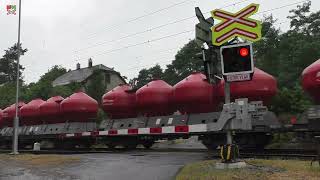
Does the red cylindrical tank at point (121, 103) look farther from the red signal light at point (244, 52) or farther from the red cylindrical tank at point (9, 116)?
the red cylindrical tank at point (9, 116)

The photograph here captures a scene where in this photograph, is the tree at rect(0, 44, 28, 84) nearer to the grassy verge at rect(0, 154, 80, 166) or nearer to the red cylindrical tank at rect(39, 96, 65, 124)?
the red cylindrical tank at rect(39, 96, 65, 124)

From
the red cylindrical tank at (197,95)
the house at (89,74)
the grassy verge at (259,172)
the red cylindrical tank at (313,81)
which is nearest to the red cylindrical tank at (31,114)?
the red cylindrical tank at (197,95)

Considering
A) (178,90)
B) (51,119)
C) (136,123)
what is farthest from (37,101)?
(178,90)

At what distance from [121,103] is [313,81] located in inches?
400

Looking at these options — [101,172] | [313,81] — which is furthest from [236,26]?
[101,172]

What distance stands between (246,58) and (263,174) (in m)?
2.61

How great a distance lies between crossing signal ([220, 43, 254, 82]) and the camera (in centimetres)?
1003

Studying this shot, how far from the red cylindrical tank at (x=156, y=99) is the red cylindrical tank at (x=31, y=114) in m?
10.1

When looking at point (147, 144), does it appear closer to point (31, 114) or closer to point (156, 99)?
point (156, 99)

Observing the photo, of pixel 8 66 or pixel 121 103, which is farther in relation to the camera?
pixel 8 66

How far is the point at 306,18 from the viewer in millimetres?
54844

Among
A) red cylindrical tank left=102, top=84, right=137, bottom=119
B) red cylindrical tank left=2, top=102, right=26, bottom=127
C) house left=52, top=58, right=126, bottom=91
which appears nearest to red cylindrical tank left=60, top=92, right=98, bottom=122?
red cylindrical tank left=102, top=84, right=137, bottom=119

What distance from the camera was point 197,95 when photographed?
56.5 feet

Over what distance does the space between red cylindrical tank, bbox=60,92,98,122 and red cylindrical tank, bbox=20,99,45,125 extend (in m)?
3.38
